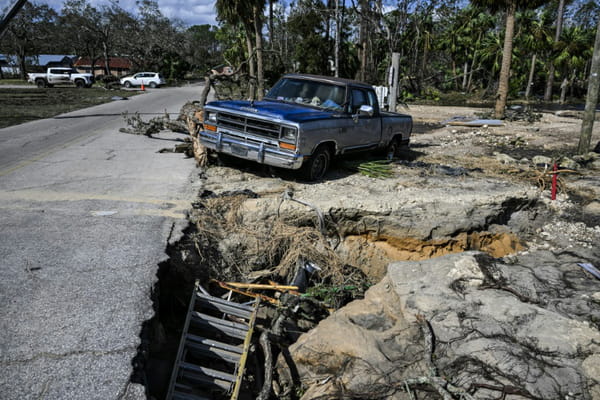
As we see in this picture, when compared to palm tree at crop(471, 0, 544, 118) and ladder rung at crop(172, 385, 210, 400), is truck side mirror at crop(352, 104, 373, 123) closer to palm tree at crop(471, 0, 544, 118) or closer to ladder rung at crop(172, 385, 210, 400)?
ladder rung at crop(172, 385, 210, 400)

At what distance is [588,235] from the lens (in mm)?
6156

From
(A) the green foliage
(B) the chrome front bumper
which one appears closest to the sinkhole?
(A) the green foliage

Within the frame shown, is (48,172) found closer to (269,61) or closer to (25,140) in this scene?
(25,140)

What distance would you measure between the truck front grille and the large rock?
115 inches

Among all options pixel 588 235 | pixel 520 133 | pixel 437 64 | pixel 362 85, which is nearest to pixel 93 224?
pixel 362 85

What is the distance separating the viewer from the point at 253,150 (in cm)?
692

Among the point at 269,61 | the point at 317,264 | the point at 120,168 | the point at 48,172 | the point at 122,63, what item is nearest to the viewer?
the point at 317,264

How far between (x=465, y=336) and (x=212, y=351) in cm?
228

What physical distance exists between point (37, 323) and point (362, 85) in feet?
22.4

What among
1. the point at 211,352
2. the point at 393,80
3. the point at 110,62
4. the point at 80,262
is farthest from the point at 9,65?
the point at 211,352

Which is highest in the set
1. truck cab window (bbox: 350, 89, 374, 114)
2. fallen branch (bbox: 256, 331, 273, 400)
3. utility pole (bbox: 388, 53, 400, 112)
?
utility pole (bbox: 388, 53, 400, 112)

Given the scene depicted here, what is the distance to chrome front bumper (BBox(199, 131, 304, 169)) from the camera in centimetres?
670

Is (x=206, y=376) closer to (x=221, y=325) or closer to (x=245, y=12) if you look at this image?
(x=221, y=325)

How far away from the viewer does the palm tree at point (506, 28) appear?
19.0 meters
